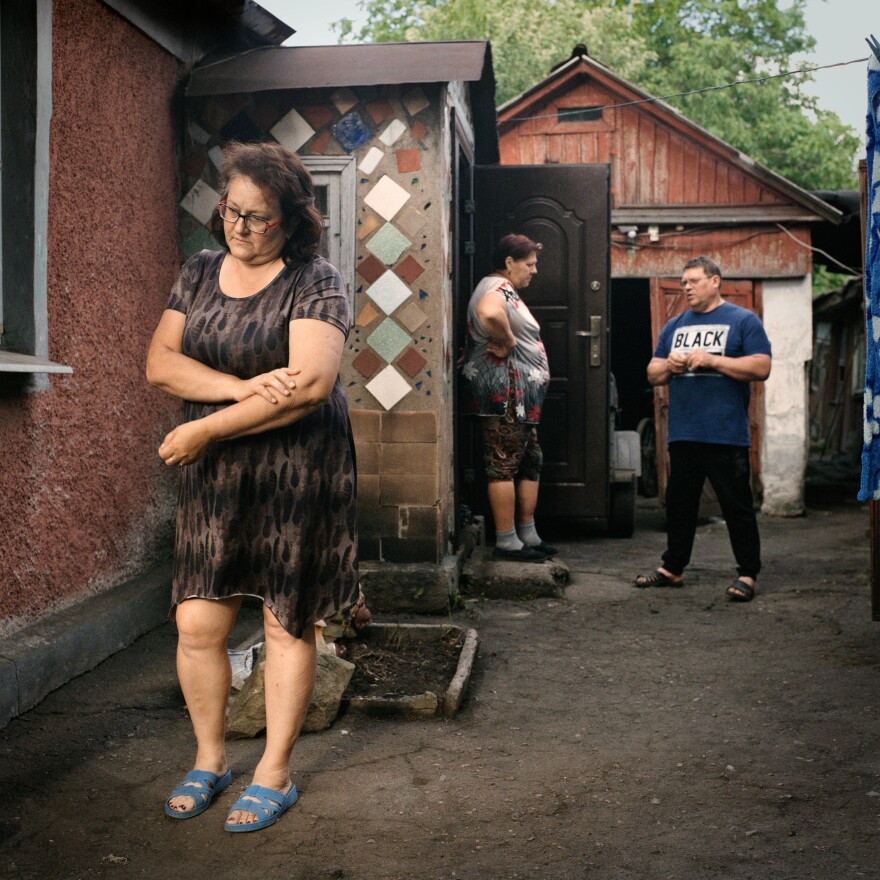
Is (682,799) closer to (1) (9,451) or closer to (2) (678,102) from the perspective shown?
(1) (9,451)

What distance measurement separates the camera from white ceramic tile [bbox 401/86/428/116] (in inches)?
220

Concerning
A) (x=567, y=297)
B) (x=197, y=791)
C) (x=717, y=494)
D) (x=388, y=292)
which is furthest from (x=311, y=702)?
(x=567, y=297)

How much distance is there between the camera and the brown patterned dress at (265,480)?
292 cm

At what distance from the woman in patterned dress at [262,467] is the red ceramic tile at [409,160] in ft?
8.82

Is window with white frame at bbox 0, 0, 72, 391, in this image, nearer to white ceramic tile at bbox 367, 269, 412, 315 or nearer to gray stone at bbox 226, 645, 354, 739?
gray stone at bbox 226, 645, 354, 739

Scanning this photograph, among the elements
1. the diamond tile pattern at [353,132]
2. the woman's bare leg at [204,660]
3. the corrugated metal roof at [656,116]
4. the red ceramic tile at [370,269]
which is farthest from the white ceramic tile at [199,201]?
the corrugated metal roof at [656,116]

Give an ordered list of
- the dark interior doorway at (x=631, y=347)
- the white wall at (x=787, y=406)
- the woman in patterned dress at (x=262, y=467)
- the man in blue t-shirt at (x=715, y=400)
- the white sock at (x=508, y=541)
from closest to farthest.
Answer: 1. the woman in patterned dress at (x=262, y=467)
2. the man in blue t-shirt at (x=715, y=400)
3. the white sock at (x=508, y=541)
4. the white wall at (x=787, y=406)
5. the dark interior doorway at (x=631, y=347)

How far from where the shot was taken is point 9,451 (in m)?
3.98

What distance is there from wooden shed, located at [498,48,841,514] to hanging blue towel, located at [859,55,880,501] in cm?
614

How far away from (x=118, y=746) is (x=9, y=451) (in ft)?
3.79

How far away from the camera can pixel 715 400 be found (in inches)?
239

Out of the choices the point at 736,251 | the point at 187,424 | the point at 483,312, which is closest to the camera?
the point at 187,424

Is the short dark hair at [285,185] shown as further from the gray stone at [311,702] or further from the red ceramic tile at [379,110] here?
the red ceramic tile at [379,110]

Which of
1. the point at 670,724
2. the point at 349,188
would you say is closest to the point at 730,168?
the point at 349,188
